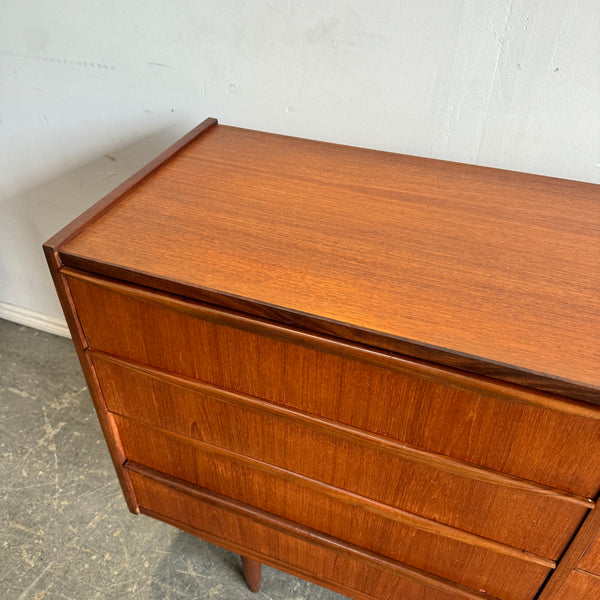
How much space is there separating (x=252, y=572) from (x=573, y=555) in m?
0.65

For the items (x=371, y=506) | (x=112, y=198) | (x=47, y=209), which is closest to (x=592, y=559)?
(x=371, y=506)

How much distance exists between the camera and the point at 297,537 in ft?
2.94

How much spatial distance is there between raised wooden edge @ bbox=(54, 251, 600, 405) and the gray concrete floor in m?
0.79

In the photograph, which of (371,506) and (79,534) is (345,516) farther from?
(79,534)

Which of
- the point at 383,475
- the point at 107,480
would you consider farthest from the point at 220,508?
the point at 107,480

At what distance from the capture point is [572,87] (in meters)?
0.83

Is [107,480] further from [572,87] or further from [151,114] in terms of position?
[572,87]

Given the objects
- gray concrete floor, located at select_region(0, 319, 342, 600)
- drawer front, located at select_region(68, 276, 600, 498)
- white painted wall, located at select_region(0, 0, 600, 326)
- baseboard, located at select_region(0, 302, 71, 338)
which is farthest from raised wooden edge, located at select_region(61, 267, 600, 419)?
baseboard, located at select_region(0, 302, 71, 338)

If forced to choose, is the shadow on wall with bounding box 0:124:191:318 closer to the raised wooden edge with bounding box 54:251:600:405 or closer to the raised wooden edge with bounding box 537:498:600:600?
the raised wooden edge with bounding box 54:251:600:405

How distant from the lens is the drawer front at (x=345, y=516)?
756 mm

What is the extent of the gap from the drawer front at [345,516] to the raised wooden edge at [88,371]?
0.06 feet

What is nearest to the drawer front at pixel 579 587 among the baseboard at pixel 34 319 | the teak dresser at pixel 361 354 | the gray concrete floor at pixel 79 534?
the teak dresser at pixel 361 354

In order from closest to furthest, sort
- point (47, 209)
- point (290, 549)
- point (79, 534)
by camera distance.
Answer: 1. point (290, 549)
2. point (79, 534)
3. point (47, 209)

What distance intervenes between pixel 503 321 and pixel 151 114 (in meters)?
0.86
